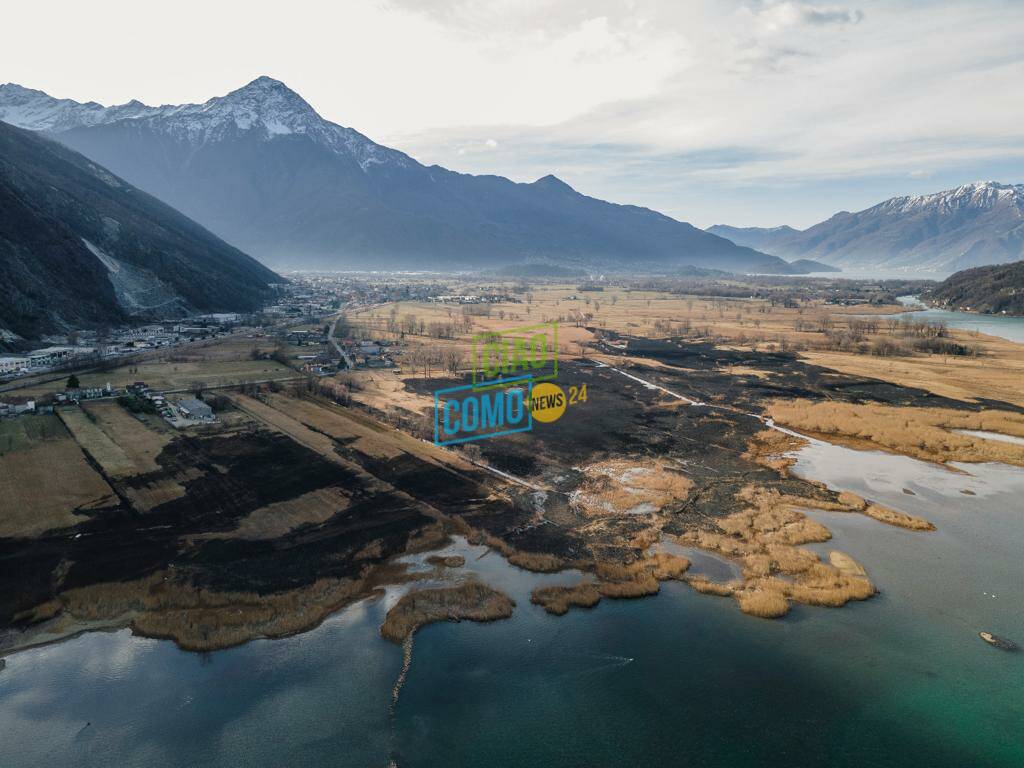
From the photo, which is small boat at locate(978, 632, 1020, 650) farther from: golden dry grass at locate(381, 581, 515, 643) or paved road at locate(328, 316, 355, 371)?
paved road at locate(328, 316, 355, 371)

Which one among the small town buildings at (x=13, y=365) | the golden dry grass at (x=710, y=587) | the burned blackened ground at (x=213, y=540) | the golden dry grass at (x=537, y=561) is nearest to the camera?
the burned blackened ground at (x=213, y=540)

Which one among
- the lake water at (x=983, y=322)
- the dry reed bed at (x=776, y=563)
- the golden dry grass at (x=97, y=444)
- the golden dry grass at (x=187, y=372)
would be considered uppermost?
the lake water at (x=983, y=322)

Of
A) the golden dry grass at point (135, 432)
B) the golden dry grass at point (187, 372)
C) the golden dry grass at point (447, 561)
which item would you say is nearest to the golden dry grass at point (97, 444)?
the golden dry grass at point (135, 432)

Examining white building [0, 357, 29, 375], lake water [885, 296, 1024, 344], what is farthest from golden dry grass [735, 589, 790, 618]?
lake water [885, 296, 1024, 344]

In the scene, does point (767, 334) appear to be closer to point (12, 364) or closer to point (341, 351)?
point (341, 351)

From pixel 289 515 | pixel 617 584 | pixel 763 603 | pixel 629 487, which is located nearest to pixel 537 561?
pixel 617 584

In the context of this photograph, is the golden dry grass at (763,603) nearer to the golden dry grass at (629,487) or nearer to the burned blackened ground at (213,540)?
the golden dry grass at (629,487)

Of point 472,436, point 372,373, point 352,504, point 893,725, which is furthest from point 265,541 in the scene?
point 372,373
